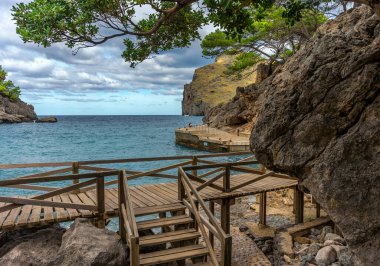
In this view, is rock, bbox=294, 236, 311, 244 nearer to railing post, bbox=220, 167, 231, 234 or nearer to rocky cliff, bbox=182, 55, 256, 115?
railing post, bbox=220, 167, 231, 234

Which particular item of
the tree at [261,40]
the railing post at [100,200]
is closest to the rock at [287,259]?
the railing post at [100,200]

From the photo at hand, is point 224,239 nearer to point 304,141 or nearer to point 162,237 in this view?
point 162,237

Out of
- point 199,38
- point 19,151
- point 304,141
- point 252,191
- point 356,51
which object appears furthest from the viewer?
point 19,151

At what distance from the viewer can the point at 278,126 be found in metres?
7.52

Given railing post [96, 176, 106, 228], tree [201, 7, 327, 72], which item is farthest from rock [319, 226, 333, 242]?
tree [201, 7, 327, 72]

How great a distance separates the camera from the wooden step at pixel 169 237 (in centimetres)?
736

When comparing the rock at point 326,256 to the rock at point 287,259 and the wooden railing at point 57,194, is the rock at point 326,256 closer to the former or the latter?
the rock at point 287,259

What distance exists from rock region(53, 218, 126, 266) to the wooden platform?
36.5 inches

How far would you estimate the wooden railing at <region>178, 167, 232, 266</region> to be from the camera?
6406mm

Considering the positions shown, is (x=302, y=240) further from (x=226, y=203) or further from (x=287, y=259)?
(x=226, y=203)

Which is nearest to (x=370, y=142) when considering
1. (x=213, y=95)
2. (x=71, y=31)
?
(x=71, y=31)

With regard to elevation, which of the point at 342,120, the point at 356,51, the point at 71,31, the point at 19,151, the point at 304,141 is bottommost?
the point at 19,151

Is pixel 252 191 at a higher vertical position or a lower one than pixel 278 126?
lower

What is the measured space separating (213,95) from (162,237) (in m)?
147
